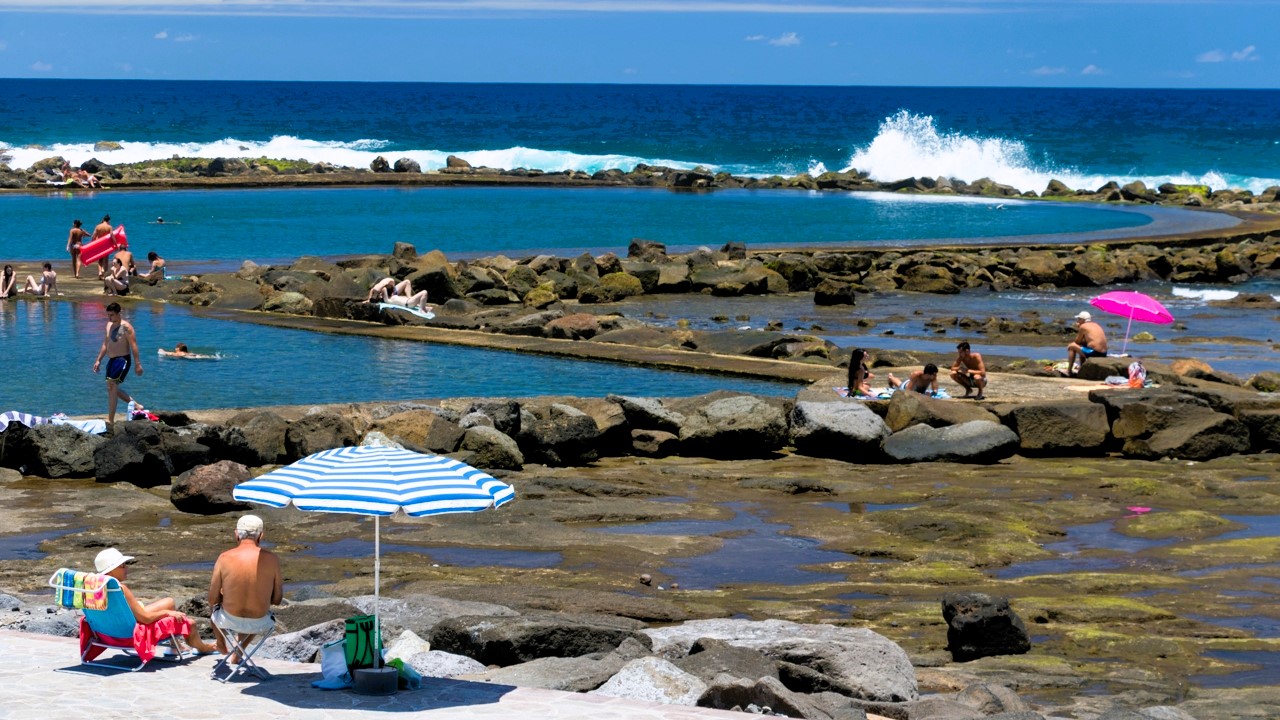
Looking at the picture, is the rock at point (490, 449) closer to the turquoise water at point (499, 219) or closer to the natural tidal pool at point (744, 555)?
the natural tidal pool at point (744, 555)

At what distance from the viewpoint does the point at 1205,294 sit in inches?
1622

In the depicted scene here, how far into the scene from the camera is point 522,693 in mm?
9500

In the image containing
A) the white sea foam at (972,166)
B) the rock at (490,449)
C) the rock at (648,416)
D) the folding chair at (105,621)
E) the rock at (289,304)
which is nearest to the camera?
the folding chair at (105,621)

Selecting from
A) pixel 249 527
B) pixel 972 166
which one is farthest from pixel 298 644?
pixel 972 166

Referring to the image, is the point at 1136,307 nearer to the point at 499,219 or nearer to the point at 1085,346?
the point at 1085,346

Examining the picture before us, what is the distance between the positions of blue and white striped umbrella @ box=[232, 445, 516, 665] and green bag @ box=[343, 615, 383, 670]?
8 cm

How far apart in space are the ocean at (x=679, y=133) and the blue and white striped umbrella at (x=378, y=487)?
81.0 m

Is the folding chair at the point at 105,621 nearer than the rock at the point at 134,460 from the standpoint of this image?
Yes

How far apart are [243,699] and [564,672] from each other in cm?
206

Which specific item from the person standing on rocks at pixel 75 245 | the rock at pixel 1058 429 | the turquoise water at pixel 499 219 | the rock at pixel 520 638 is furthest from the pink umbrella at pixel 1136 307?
the person standing on rocks at pixel 75 245

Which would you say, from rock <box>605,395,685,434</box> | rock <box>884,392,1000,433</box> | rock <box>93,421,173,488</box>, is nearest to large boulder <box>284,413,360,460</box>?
rock <box>93,421,173,488</box>

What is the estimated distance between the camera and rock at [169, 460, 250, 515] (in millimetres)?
16330

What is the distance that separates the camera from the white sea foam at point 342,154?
94312 mm

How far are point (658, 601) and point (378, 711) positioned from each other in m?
4.33
